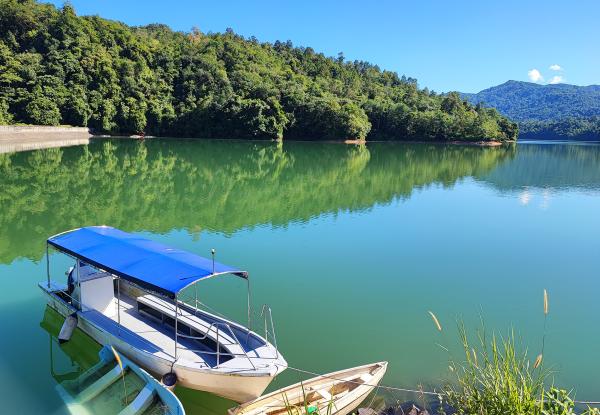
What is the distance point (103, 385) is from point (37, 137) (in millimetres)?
56425

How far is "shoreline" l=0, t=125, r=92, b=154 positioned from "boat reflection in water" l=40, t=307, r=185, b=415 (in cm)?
4068

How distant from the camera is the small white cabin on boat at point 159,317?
22.7 feet

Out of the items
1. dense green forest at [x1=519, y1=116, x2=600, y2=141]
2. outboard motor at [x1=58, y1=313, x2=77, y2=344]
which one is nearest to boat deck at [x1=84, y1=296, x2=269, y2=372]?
outboard motor at [x1=58, y1=313, x2=77, y2=344]

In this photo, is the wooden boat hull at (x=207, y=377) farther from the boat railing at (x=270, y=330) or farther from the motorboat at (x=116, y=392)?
the boat railing at (x=270, y=330)

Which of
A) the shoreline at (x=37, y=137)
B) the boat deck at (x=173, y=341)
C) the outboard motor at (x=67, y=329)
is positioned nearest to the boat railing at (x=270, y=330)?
the boat deck at (x=173, y=341)

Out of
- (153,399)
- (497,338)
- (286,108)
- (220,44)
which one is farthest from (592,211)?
(220,44)

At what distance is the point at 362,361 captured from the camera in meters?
8.61

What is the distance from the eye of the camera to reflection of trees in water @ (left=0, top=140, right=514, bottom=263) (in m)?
18.9

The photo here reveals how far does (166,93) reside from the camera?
78.1 metres

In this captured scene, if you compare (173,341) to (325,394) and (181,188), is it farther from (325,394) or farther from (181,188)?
(181,188)

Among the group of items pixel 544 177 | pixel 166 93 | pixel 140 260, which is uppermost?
pixel 166 93

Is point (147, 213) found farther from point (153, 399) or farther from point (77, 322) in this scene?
point (153, 399)

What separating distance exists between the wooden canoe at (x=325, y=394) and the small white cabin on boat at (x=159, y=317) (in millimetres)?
326

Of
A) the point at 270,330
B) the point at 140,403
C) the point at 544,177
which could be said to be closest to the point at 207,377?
the point at 140,403
